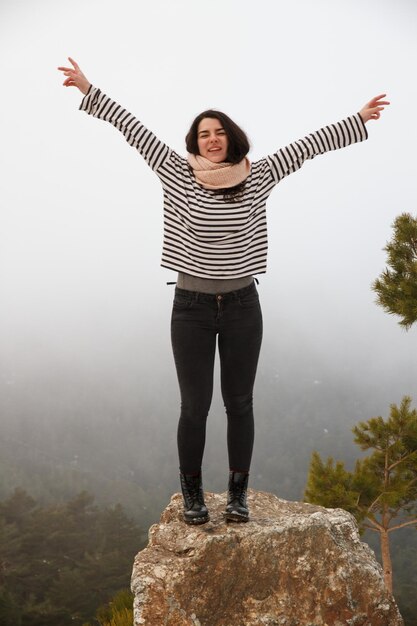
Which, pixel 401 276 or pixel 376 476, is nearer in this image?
pixel 401 276

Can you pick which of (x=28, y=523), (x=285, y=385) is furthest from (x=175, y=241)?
(x=285, y=385)

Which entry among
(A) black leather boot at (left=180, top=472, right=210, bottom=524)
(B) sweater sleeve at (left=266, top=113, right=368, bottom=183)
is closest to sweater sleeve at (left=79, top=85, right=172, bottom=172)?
(B) sweater sleeve at (left=266, top=113, right=368, bottom=183)

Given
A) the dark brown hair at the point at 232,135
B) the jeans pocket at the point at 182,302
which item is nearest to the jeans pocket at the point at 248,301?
the jeans pocket at the point at 182,302

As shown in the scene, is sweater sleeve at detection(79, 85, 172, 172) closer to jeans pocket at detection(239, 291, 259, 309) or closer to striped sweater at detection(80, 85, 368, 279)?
striped sweater at detection(80, 85, 368, 279)

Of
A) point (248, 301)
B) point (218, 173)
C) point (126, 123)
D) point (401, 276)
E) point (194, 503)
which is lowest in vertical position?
point (194, 503)

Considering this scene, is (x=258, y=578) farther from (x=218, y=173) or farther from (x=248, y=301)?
(x=218, y=173)

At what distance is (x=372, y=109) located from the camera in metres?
3.59

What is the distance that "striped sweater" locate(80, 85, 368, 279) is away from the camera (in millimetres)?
3299

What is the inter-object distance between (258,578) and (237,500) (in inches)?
17.0

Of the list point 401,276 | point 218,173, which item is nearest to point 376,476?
point 401,276

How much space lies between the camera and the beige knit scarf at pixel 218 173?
10.7ft

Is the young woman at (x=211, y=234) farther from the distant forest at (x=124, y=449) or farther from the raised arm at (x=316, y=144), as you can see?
the distant forest at (x=124, y=449)

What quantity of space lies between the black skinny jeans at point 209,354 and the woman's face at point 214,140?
2.25 feet

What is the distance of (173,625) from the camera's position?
3.32 m
